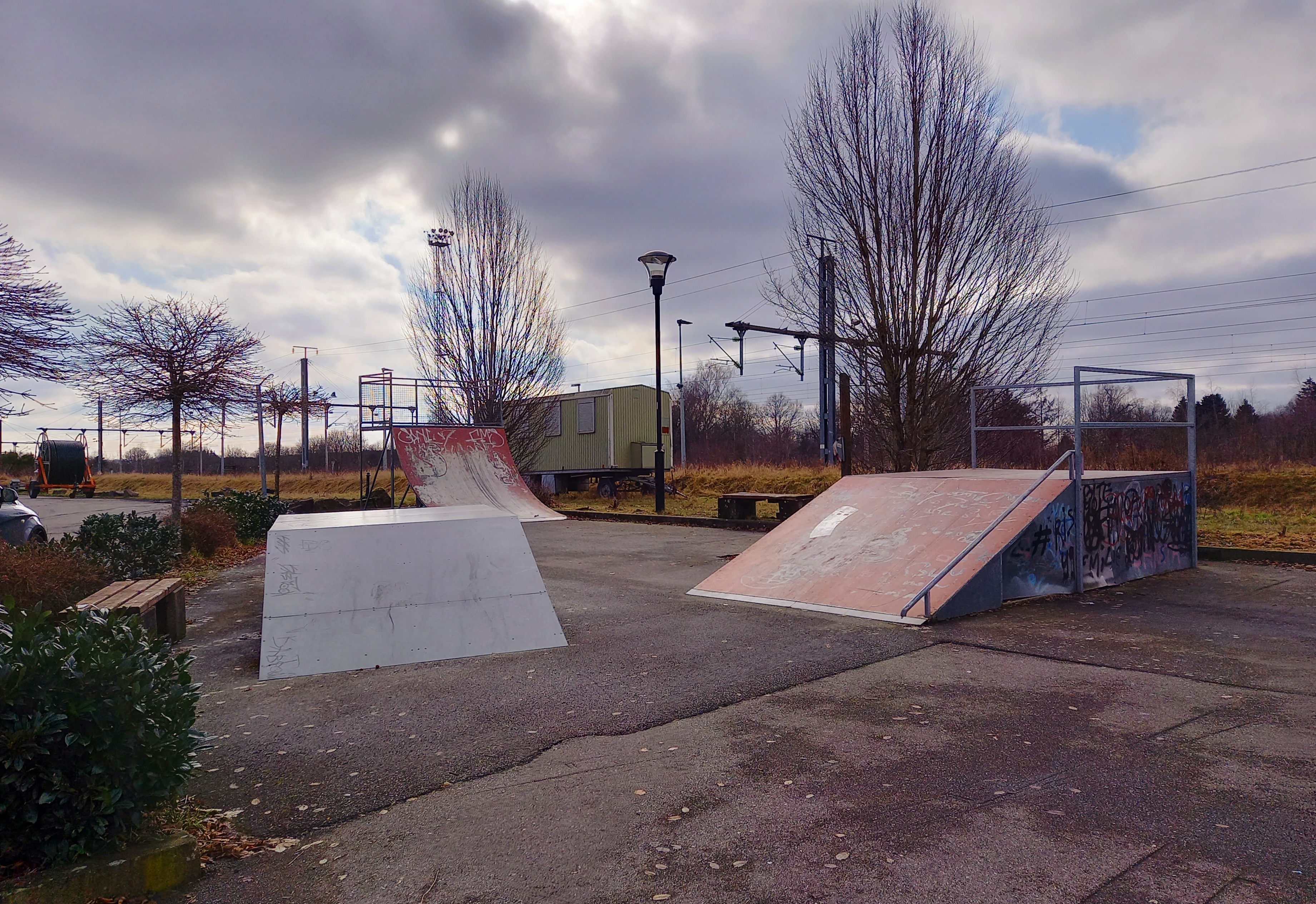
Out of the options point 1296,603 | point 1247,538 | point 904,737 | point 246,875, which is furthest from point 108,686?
point 1247,538

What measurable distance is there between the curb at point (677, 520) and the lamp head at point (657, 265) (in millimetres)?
5287

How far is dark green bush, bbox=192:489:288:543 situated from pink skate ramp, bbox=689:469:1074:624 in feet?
32.0

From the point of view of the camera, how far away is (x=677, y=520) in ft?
55.3

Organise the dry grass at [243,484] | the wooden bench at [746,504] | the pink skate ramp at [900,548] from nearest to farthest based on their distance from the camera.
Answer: the pink skate ramp at [900,548]
the wooden bench at [746,504]
the dry grass at [243,484]

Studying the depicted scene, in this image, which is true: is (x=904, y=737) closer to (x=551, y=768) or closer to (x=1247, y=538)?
(x=551, y=768)

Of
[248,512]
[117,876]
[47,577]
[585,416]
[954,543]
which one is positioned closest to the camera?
[117,876]

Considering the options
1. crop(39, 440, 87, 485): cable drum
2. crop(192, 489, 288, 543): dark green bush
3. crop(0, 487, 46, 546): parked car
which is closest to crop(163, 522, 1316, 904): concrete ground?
crop(0, 487, 46, 546): parked car

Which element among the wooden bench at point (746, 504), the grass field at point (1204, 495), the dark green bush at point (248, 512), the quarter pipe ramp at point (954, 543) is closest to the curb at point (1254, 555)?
the grass field at point (1204, 495)

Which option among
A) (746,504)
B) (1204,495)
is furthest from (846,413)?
(1204,495)

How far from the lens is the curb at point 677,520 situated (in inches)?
605

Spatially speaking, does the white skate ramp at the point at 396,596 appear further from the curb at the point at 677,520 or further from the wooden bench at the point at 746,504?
the wooden bench at the point at 746,504

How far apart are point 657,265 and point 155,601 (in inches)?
554

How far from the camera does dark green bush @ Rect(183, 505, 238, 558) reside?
12.0m

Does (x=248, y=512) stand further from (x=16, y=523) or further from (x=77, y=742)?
(x=77, y=742)
